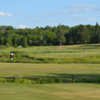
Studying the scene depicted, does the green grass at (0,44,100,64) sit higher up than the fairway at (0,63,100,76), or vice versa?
the fairway at (0,63,100,76)

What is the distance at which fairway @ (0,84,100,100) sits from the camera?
12891 mm

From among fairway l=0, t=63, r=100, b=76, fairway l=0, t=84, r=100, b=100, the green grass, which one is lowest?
the green grass

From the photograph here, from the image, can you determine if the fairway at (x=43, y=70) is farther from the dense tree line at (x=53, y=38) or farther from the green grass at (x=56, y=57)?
the dense tree line at (x=53, y=38)

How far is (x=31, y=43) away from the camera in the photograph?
12119cm

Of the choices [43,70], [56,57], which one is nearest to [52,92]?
[43,70]

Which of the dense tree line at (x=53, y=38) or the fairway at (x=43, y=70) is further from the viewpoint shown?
the dense tree line at (x=53, y=38)

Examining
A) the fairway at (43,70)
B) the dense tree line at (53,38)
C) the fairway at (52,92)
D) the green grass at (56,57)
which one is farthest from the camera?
the dense tree line at (53,38)

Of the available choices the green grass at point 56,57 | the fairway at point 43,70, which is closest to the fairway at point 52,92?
the fairway at point 43,70

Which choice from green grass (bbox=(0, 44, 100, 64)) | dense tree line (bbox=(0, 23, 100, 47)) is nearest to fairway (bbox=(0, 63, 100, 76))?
green grass (bbox=(0, 44, 100, 64))

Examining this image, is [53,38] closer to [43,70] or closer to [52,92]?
[43,70]

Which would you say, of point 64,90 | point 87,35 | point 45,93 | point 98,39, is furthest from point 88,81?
point 87,35

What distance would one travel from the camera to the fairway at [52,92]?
1289cm

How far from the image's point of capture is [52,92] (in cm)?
1413

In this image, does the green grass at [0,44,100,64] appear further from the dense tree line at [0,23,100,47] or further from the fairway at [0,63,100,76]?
the dense tree line at [0,23,100,47]
